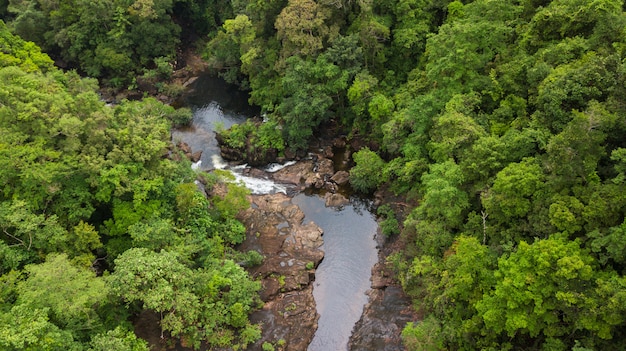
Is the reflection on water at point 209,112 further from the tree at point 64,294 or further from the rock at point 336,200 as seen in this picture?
the tree at point 64,294

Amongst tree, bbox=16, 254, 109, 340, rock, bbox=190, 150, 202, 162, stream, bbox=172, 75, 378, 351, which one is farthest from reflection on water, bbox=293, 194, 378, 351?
tree, bbox=16, 254, 109, 340

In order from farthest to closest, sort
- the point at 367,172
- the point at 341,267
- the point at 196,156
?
the point at 196,156 < the point at 367,172 < the point at 341,267

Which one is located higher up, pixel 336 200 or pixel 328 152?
→ pixel 328 152

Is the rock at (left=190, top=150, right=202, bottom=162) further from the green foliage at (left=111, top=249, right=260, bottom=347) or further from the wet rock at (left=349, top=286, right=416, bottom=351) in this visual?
the wet rock at (left=349, top=286, right=416, bottom=351)

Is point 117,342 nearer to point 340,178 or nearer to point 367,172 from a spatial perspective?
point 367,172

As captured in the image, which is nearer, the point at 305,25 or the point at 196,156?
the point at 305,25

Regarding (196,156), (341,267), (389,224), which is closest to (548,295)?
(389,224)

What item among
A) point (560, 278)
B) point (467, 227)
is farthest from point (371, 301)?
point (560, 278)
